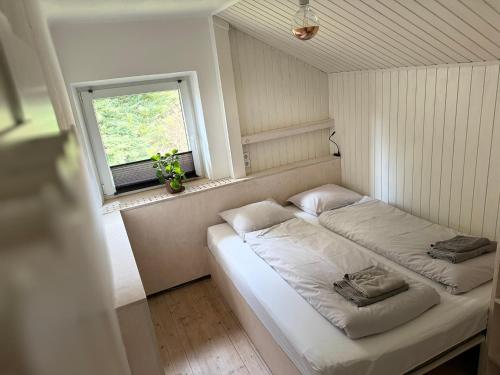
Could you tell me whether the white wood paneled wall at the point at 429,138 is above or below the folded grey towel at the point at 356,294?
above

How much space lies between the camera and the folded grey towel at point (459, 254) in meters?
2.00

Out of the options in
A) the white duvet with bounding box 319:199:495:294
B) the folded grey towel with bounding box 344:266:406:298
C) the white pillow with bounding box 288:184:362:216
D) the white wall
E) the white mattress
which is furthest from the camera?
the white pillow with bounding box 288:184:362:216

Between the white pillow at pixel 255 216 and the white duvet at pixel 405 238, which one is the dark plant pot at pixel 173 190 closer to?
the white pillow at pixel 255 216

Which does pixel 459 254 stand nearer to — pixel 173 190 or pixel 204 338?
pixel 204 338

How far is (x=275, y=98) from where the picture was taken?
328cm

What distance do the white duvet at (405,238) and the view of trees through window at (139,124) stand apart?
155 cm

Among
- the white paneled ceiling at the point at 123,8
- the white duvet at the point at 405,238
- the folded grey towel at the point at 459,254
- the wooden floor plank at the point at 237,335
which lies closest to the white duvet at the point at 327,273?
the white duvet at the point at 405,238

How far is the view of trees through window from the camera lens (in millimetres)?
2934

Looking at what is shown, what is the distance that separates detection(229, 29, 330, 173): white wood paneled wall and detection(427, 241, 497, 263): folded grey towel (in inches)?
67.4

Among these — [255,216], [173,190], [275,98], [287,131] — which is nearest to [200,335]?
[255,216]

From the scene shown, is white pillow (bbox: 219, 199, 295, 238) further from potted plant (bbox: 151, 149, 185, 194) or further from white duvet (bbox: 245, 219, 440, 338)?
potted plant (bbox: 151, 149, 185, 194)

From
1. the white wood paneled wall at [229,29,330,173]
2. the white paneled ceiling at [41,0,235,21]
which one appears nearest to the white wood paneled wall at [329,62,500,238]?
the white wood paneled wall at [229,29,330,173]

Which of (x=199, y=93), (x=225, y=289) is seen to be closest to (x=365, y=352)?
(x=225, y=289)

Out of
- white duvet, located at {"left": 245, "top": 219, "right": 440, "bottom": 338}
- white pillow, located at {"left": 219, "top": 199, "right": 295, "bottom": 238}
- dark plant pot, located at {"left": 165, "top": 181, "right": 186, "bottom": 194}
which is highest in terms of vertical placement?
dark plant pot, located at {"left": 165, "top": 181, "right": 186, "bottom": 194}
